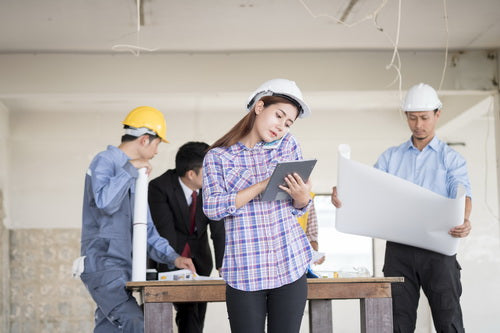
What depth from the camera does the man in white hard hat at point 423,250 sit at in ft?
11.0

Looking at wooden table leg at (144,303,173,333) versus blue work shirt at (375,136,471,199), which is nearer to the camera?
wooden table leg at (144,303,173,333)

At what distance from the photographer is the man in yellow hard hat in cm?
313

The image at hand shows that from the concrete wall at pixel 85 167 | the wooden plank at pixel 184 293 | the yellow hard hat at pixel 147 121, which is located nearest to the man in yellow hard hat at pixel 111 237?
the yellow hard hat at pixel 147 121

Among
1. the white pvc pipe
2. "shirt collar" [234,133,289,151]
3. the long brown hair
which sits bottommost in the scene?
the white pvc pipe

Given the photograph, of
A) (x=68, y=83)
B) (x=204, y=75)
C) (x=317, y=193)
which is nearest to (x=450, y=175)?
(x=204, y=75)

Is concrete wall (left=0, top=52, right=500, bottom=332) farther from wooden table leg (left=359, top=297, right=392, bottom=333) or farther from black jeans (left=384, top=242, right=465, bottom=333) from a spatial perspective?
wooden table leg (left=359, top=297, right=392, bottom=333)

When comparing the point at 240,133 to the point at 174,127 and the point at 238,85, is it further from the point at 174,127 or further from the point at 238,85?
the point at 174,127

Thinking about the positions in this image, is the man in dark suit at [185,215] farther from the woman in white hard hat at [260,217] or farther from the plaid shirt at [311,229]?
the woman in white hard hat at [260,217]

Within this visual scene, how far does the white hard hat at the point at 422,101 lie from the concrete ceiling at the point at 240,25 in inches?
44.1

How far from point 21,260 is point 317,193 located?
10.8 feet

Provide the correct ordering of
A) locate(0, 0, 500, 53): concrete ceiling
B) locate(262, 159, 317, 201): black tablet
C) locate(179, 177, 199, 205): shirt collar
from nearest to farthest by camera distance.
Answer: locate(262, 159, 317, 201): black tablet
locate(179, 177, 199, 205): shirt collar
locate(0, 0, 500, 53): concrete ceiling

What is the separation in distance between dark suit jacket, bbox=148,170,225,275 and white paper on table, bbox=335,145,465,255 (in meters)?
1.30

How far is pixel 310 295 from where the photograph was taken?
285 centimetres

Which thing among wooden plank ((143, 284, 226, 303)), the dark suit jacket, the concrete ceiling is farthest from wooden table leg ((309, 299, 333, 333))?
the concrete ceiling
